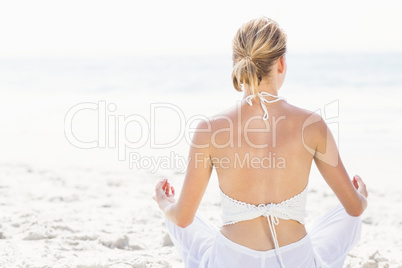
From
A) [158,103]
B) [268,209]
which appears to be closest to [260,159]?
[268,209]

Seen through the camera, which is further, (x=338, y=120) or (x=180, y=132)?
(x=338, y=120)

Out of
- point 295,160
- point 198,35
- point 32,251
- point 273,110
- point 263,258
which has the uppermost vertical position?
point 198,35

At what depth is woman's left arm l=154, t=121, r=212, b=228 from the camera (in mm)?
1923

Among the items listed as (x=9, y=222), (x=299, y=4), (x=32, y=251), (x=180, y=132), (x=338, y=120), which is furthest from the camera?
(x=299, y=4)

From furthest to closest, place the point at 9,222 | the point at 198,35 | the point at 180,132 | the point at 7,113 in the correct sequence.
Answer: the point at 198,35, the point at 7,113, the point at 180,132, the point at 9,222

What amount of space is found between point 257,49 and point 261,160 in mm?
423

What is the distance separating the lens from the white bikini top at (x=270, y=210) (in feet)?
6.26

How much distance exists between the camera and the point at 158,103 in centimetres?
1346

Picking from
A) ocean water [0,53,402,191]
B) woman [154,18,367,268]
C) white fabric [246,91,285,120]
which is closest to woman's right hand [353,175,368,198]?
woman [154,18,367,268]

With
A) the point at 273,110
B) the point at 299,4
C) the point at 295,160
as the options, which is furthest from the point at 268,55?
the point at 299,4

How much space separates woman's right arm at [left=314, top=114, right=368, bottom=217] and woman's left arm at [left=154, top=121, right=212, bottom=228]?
0.44 m

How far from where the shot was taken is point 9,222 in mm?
3592

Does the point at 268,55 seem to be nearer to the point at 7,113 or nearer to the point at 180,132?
the point at 180,132

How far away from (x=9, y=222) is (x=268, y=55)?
2.59m
